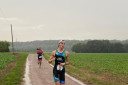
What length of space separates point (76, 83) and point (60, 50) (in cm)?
535

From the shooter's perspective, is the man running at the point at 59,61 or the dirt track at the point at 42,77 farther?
the dirt track at the point at 42,77

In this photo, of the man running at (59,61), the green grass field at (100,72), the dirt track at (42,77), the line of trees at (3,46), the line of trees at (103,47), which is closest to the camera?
the man running at (59,61)

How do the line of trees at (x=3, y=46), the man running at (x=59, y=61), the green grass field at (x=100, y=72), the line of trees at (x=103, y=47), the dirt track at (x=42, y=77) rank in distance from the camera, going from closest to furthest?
the man running at (x=59, y=61)
the dirt track at (x=42, y=77)
the green grass field at (x=100, y=72)
the line of trees at (x=3, y=46)
the line of trees at (x=103, y=47)

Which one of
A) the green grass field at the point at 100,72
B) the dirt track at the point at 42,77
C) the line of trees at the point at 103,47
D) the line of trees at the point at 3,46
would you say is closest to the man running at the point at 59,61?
the dirt track at the point at 42,77

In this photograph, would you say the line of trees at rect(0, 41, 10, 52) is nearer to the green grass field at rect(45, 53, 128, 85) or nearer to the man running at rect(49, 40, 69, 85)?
the green grass field at rect(45, 53, 128, 85)

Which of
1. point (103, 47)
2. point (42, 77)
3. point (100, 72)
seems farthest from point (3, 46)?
point (103, 47)

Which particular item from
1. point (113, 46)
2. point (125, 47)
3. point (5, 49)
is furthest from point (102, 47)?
point (5, 49)

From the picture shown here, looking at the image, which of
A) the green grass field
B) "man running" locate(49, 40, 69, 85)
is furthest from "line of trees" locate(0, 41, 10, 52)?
"man running" locate(49, 40, 69, 85)

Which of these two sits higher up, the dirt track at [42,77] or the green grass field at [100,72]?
the dirt track at [42,77]

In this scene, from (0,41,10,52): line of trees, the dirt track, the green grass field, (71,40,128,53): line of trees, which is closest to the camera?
the dirt track

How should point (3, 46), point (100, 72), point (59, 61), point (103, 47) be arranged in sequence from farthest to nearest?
point (103, 47) < point (3, 46) < point (100, 72) < point (59, 61)

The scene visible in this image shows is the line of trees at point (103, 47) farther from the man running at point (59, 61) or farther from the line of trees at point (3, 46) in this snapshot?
the man running at point (59, 61)

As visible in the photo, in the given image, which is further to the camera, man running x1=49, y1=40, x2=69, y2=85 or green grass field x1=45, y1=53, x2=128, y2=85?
green grass field x1=45, y1=53, x2=128, y2=85

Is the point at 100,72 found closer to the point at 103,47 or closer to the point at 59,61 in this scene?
the point at 59,61
